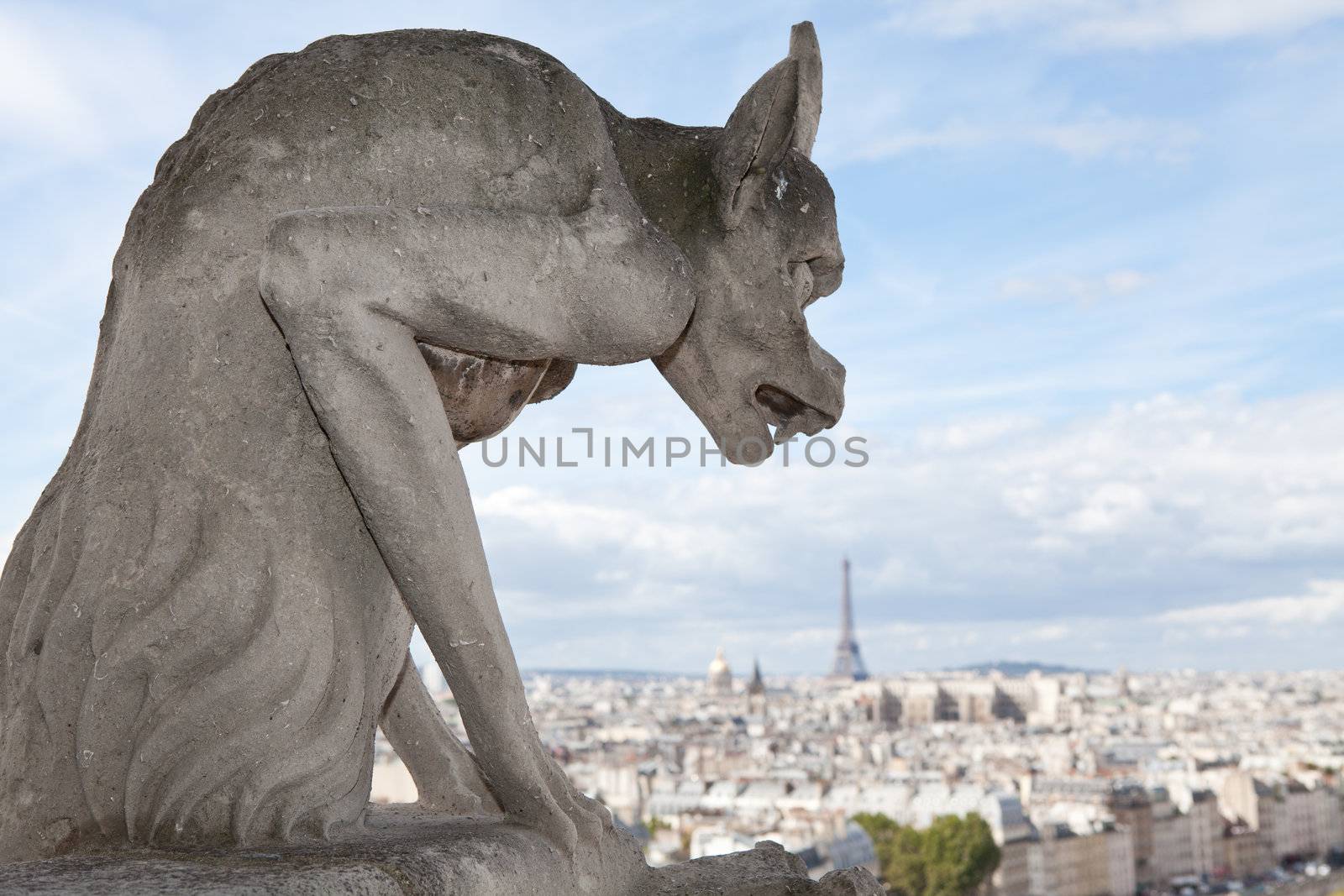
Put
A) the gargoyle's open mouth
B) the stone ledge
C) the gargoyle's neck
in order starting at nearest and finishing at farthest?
the stone ledge, the gargoyle's neck, the gargoyle's open mouth

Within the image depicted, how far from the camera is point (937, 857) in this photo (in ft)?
132

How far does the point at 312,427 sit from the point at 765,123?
22.2 inches

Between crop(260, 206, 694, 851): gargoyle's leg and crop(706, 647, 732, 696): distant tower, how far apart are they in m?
115

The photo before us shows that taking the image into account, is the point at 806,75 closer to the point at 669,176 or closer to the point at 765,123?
the point at 765,123

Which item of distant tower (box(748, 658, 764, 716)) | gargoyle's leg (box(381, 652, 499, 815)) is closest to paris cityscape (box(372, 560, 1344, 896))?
distant tower (box(748, 658, 764, 716))

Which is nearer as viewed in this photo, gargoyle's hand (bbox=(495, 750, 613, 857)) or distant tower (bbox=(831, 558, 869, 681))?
gargoyle's hand (bbox=(495, 750, 613, 857))

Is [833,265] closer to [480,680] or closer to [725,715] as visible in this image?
[480,680]

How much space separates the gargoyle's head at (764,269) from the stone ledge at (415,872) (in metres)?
0.48

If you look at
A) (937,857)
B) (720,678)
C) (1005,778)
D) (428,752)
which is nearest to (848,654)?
(720,678)

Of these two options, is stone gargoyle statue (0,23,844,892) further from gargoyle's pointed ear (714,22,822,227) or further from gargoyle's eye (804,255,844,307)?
gargoyle's eye (804,255,844,307)

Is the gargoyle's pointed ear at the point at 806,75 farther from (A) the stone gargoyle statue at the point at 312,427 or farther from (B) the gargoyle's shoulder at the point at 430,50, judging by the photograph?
(B) the gargoyle's shoulder at the point at 430,50

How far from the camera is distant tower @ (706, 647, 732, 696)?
117 meters

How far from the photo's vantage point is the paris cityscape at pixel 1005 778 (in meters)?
46.7

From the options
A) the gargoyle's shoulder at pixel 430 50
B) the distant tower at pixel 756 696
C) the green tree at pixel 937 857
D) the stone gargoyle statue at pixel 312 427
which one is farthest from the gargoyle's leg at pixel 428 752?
the distant tower at pixel 756 696
